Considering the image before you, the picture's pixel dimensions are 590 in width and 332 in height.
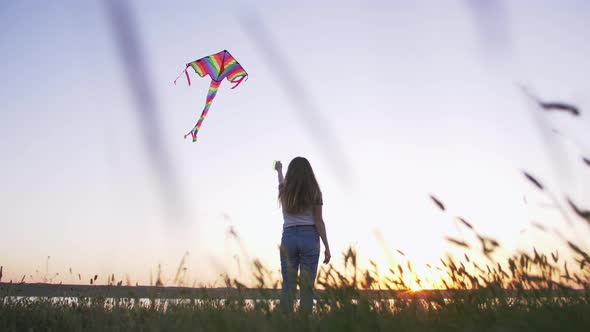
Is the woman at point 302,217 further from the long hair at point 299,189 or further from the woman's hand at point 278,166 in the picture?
the woman's hand at point 278,166

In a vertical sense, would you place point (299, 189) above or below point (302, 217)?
above

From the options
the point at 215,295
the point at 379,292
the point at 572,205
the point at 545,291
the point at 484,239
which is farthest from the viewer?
the point at 215,295

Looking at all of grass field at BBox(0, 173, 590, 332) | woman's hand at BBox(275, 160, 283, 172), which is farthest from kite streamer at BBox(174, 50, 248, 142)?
grass field at BBox(0, 173, 590, 332)

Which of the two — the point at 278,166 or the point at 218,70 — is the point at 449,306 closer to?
the point at 278,166

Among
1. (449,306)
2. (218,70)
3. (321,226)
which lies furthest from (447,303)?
(218,70)

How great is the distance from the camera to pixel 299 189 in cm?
636

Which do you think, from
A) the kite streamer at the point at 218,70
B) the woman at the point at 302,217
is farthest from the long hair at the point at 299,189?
the kite streamer at the point at 218,70

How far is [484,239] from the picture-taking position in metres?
3.33

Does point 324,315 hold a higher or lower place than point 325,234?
lower

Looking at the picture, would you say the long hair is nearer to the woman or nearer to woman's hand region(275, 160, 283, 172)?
the woman

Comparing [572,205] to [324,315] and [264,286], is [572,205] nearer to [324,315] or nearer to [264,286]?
[324,315]

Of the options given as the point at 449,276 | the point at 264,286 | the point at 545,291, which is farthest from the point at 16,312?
the point at 545,291

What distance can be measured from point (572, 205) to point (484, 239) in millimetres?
730

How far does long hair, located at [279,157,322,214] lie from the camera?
6.35 m
